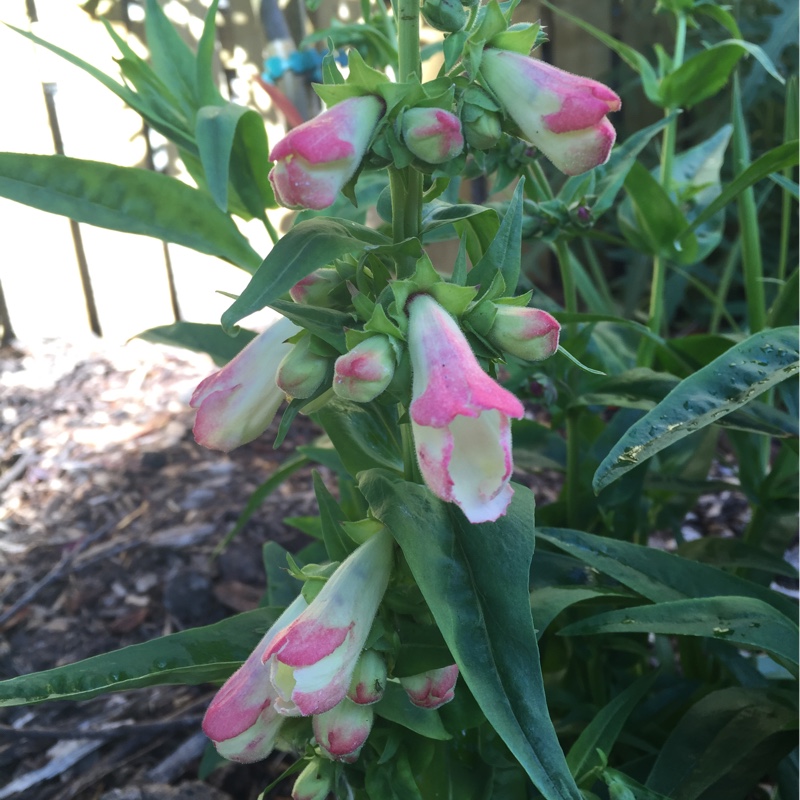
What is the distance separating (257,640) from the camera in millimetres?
668

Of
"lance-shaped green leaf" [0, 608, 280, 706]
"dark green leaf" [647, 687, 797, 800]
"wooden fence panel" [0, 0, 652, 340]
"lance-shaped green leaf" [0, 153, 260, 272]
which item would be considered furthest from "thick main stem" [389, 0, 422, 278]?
"wooden fence panel" [0, 0, 652, 340]

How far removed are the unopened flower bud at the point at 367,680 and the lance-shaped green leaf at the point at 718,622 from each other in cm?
19

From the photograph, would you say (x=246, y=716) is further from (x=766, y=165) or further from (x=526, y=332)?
(x=766, y=165)

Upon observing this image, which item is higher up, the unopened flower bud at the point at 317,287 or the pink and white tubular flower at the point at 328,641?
the unopened flower bud at the point at 317,287

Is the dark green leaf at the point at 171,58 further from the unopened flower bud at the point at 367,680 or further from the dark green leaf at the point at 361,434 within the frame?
the unopened flower bud at the point at 367,680

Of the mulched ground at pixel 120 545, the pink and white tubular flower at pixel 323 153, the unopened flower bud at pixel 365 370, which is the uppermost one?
the pink and white tubular flower at pixel 323 153

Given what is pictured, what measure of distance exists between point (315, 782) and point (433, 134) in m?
0.44

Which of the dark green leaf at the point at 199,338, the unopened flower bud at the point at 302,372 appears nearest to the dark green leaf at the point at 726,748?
the unopened flower bud at the point at 302,372

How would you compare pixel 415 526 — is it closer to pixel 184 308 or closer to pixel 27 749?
pixel 27 749

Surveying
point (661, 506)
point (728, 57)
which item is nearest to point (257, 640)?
point (661, 506)

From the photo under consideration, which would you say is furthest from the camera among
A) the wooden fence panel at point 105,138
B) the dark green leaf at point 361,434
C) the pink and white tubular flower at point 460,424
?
the wooden fence panel at point 105,138

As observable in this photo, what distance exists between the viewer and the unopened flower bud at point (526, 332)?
1.54ft

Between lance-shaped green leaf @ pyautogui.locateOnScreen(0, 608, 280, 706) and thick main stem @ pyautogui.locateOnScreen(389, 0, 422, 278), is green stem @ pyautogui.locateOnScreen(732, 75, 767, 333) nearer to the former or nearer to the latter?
thick main stem @ pyautogui.locateOnScreen(389, 0, 422, 278)

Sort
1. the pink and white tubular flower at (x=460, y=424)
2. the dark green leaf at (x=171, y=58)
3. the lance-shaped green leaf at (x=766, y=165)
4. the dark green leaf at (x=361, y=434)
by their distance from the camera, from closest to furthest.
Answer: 1. the pink and white tubular flower at (x=460, y=424)
2. the dark green leaf at (x=361, y=434)
3. the lance-shaped green leaf at (x=766, y=165)
4. the dark green leaf at (x=171, y=58)
